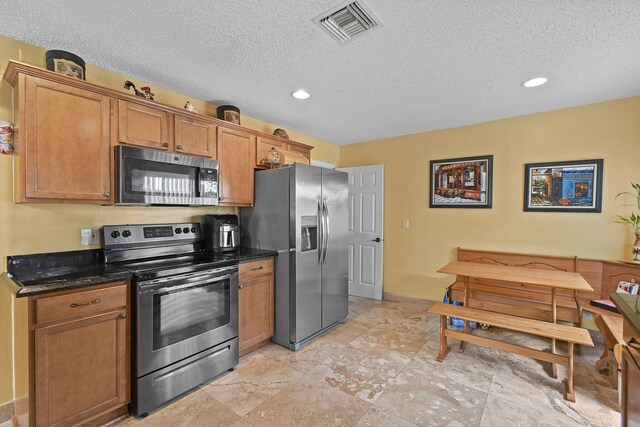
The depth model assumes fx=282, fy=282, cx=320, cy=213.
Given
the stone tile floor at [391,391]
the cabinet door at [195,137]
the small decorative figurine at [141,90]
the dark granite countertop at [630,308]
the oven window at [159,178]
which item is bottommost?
the stone tile floor at [391,391]

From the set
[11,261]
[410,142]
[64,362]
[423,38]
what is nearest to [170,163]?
[11,261]

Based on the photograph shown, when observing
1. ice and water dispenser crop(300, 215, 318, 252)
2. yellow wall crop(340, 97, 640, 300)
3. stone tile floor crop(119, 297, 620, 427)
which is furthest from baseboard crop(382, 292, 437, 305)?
ice and water dispenser crop(300, 215, 318, 252)

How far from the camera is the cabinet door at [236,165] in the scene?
2.81m

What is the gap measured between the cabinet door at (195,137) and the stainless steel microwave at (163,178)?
0.34 ft

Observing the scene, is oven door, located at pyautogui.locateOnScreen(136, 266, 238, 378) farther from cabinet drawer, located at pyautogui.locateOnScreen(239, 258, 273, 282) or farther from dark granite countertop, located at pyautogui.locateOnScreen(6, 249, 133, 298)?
dark granite countertop, located at pyautogui.locateOnScreen(6, 249, 133, 298)

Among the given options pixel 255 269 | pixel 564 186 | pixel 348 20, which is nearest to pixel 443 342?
pixel 255 269

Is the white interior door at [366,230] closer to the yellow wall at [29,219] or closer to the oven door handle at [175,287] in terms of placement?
the oven door handle at [175,287]

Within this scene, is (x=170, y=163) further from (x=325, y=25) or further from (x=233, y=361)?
(x=233, y=361)

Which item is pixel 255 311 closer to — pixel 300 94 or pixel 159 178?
pixel 159 178

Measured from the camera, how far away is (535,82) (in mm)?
2520

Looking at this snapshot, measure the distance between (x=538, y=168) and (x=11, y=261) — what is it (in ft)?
16.0

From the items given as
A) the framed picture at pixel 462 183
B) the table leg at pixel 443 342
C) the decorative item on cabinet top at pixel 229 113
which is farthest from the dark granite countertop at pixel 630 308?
the decorative item on cabinet top at pixel 229 113

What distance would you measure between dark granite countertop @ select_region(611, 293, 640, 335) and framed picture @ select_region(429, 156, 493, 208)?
93.2 inches

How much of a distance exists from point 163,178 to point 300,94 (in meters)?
1.50
